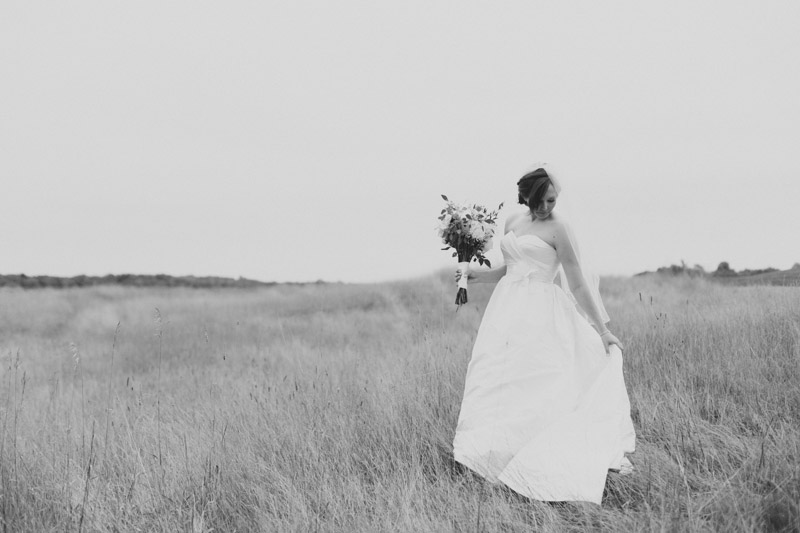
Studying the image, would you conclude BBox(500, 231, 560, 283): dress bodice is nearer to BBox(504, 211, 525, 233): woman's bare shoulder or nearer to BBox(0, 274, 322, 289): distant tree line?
BBox(504, 211, 525, 233): woman's bare shoulder

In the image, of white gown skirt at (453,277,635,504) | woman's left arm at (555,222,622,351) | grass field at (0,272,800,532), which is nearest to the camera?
grass field at (0,272,800,532)

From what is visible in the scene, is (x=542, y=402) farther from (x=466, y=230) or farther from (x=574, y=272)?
(x=466, y=230)

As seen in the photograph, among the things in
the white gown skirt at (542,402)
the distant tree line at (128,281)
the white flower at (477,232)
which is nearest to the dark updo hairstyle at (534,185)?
the white flower at (477,232)

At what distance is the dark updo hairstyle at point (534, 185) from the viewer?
3.85 metres

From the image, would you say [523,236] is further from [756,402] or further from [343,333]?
[343,333]

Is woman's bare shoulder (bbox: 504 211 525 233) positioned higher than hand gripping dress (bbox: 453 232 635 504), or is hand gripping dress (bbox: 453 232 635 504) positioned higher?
woman's bare shoulder (bbox: 504 211 525 233)

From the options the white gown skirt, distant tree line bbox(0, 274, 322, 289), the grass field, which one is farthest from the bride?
distant tree line bbox(0, 274, 322, 289)

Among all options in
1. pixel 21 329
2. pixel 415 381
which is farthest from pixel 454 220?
pixel 21 329

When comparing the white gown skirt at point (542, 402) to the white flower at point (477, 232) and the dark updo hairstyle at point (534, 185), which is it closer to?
the white flower at point (477, 232)

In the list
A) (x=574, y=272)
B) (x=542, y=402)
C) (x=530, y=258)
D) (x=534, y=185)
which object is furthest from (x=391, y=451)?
(x=534, y=185)

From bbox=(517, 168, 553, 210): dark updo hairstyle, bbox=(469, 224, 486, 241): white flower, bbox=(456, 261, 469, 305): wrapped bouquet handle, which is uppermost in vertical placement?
bbox=(517, 168, 553, 210): dark updo hairstyle

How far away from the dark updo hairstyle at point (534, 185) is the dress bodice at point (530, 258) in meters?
0.27

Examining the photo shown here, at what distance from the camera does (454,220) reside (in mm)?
4301

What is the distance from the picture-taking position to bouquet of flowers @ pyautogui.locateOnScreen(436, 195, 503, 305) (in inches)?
167
